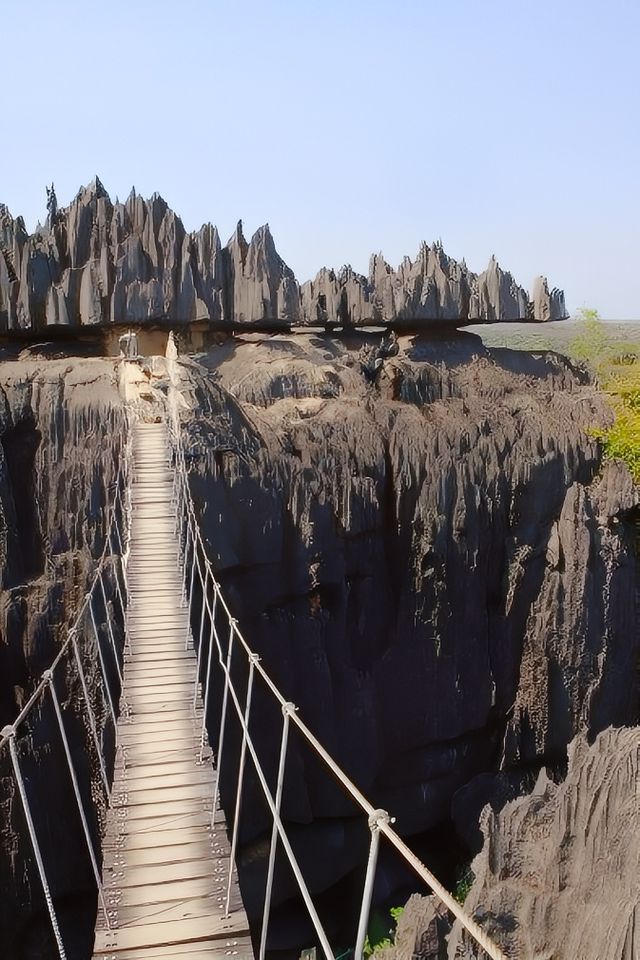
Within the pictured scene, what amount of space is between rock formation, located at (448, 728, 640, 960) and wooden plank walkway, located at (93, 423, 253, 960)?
2104mm

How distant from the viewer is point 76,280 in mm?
15781

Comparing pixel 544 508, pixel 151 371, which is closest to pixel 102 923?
pixel 151 371

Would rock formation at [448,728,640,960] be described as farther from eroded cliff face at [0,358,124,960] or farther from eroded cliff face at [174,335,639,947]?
eroded cliff face at [0,358,124,960]

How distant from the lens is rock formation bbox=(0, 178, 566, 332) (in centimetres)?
1545

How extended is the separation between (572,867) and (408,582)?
734cm

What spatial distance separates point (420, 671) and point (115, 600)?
529cm

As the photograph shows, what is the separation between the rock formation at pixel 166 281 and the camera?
15.5m

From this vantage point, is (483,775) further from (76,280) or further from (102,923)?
(76,280)

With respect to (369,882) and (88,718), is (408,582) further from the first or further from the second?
(369,882)

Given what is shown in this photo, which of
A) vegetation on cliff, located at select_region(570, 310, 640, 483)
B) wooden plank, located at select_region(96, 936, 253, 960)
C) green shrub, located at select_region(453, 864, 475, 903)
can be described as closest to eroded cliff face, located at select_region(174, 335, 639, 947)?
vegetation on cliff, located at select_region(570, 310, 640, 483)

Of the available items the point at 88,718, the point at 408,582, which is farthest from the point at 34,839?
the point at 408,582

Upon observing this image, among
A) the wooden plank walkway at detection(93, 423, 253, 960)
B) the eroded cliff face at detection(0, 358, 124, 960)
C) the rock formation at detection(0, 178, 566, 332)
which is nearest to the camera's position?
the wooden plank walkway at detection(93, 423, 253, 960)

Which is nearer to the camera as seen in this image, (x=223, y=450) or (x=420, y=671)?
(x=223, y=450)

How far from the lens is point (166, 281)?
16.2 m
